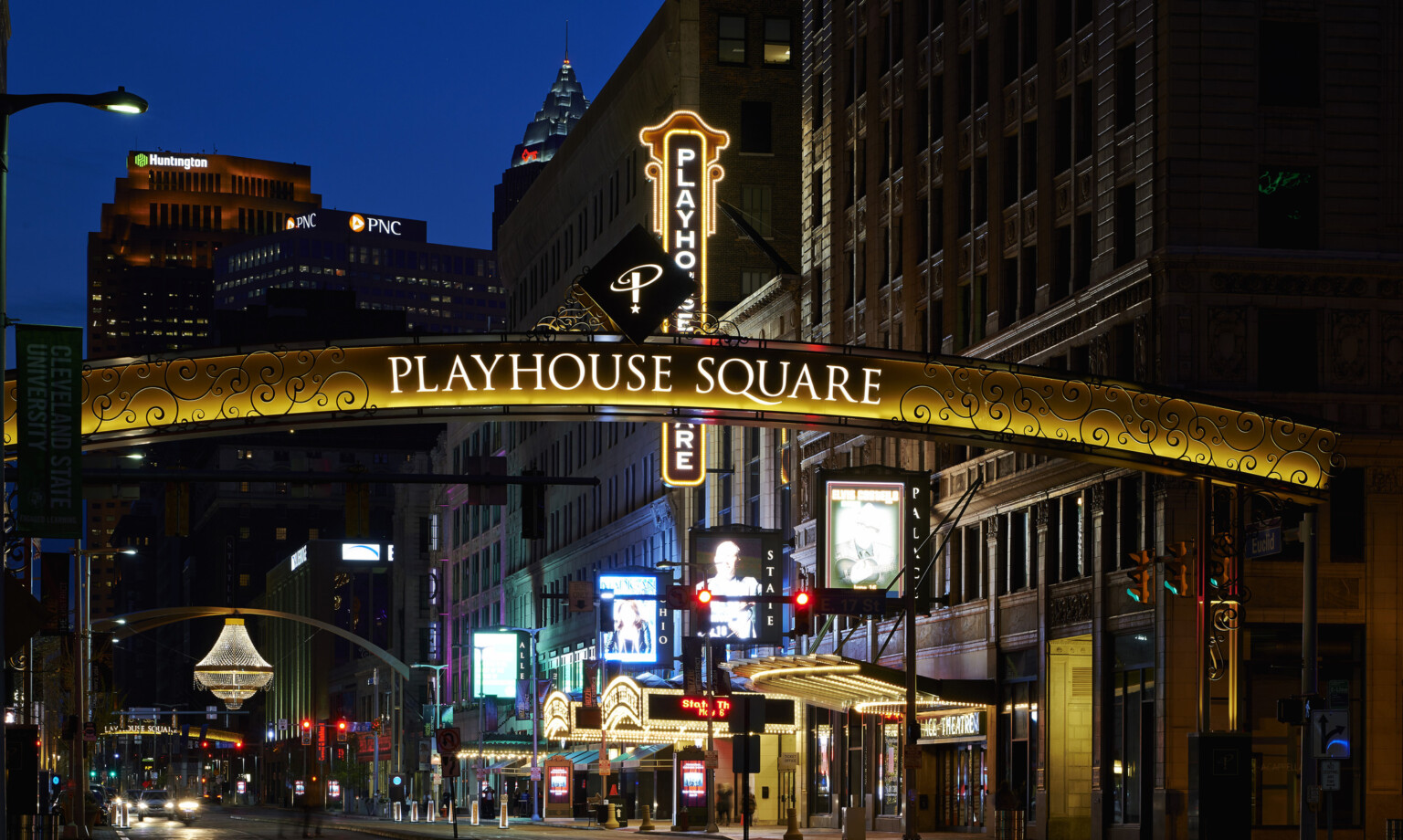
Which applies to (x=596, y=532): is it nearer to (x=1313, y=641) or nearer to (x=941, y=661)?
(x=941, y=661)

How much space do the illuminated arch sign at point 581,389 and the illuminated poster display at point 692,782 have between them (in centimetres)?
4428

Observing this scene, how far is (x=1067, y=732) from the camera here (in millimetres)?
51250

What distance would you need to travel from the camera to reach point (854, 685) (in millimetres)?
52938

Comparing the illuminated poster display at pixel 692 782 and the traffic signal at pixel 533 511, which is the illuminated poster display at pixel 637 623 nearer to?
the illuminated poster display at pixel 692 782

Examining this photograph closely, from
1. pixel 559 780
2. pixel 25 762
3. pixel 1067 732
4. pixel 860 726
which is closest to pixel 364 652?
pixel 559 780

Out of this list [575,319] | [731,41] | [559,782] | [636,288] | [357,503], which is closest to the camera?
[636,288]

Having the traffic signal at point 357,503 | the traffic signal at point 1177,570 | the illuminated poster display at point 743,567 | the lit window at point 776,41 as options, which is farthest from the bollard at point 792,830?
the lit window at point 776,41

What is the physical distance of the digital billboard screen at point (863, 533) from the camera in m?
56.9

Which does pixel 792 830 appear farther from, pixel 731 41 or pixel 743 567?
pixel 731 41

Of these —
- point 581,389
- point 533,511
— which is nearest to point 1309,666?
point 581,389

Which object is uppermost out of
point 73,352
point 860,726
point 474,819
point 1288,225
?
point 1288,225

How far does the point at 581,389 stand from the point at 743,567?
1629 inches

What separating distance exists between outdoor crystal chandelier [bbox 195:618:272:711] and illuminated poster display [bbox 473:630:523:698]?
45.7m

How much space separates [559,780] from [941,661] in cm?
3529
